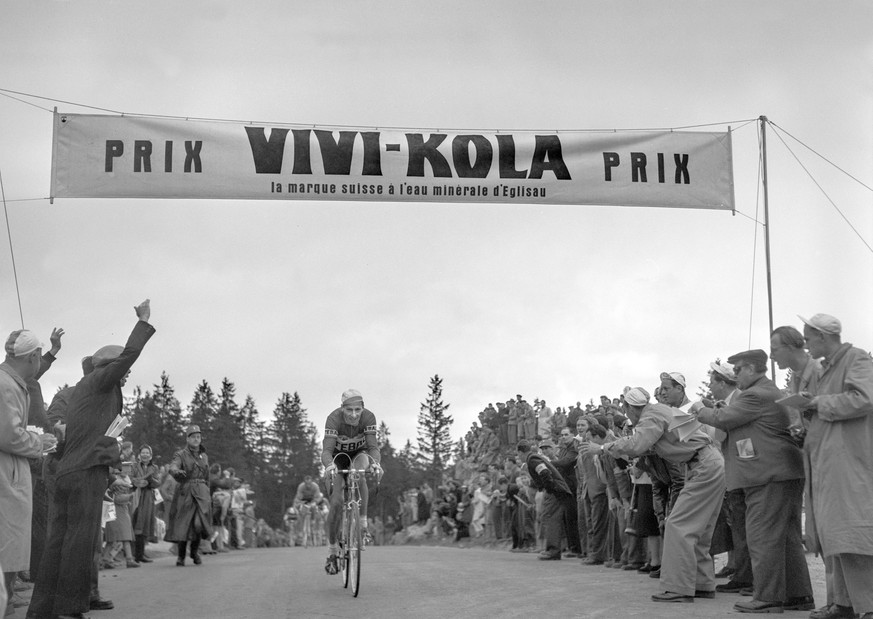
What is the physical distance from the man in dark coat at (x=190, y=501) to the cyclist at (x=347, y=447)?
21.1 ft

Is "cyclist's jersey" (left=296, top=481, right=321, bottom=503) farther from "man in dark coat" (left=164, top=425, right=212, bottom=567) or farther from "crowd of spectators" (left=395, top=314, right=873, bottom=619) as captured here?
"crowd of spectators" (left=395, top=314, right=873, bottom=619)

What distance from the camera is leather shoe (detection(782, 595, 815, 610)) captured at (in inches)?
349

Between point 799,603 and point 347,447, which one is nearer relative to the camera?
point 799,603

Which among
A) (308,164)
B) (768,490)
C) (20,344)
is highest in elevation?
(308,164)

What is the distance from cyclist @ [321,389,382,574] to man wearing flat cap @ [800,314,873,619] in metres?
5.28

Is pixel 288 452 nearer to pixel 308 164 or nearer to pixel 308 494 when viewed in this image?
pixel 308 494

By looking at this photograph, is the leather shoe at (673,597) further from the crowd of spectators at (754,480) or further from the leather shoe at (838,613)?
the leather shoe at (838,613)

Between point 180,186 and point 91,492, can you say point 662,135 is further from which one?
point 91,492

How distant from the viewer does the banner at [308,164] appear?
12398mm

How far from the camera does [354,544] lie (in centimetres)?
1115

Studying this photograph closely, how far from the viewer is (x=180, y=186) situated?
1242 cm

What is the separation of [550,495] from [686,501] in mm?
7661

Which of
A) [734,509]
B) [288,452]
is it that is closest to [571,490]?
[734,509]

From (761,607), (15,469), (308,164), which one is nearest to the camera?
(15,469)
